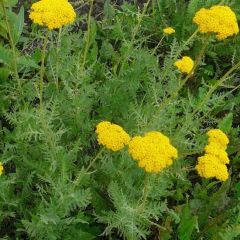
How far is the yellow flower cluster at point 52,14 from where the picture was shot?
187 centimetres

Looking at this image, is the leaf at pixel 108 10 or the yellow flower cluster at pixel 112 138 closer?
the yellow flower cluster at pixel 112 138

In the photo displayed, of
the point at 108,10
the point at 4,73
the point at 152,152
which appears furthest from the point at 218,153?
the point at 108,10

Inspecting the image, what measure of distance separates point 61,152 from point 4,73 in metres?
0.94

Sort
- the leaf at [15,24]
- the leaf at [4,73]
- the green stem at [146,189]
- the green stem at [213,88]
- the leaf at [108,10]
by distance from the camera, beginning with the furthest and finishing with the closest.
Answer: the leaf at [108,10] → the leaf at [15,24] → the leaf at [4,73] → the green stem at [213,88] → the green stem at [146,189]

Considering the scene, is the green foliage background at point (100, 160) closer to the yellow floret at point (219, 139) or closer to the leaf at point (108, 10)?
the yellow floret at point (219, 139)

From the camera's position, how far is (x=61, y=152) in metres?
2.21

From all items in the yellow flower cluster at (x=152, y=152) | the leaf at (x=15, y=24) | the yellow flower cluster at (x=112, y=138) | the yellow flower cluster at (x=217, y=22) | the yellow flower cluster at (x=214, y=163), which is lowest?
the leaf at (x=15, y=24)

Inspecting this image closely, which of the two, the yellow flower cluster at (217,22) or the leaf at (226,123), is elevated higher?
the yellow flower cluster at (217,22)

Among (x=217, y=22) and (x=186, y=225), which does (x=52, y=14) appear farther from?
(x=186, y=225)

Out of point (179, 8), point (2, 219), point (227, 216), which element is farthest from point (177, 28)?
point (2, 219)

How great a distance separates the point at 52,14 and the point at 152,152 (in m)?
0.67

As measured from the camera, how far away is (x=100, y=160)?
2.46 m

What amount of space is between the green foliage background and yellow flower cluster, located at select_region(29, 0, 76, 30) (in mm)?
397

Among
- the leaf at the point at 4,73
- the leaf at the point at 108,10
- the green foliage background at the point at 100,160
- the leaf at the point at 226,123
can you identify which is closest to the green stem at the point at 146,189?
the green foliage background at the point at 100,160
